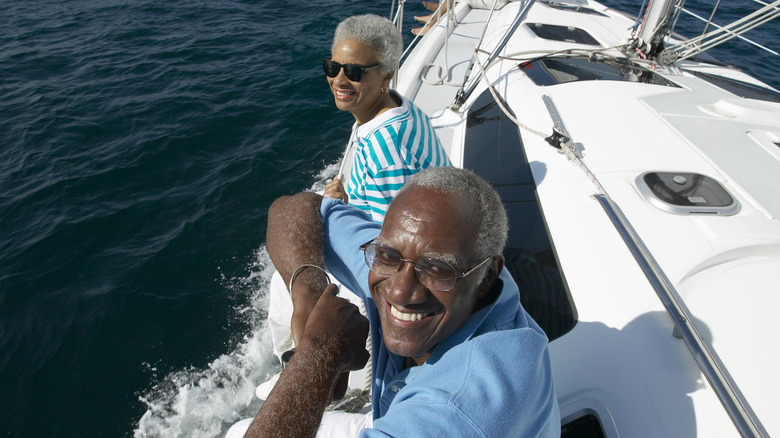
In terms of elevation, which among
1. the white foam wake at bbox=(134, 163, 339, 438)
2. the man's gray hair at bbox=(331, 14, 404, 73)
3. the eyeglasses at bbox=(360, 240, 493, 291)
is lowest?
the white foam wake at bbox=(134, 163, 339, 438)

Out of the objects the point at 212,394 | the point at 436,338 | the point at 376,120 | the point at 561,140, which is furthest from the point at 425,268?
the point at 212,394

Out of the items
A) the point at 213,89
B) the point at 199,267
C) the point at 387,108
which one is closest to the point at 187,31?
the point at 213,89

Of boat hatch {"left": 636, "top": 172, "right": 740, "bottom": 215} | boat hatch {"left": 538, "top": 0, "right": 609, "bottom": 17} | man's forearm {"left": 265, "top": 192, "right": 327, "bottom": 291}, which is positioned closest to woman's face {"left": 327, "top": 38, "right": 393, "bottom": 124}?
man's forearm {"left": 265, "top": 192, "right": 327, "bottom": 291}

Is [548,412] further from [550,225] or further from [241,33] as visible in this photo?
[241,33]

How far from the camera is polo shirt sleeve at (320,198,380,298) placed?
1746 mm

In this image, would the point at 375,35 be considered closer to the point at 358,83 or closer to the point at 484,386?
the point at 358,83

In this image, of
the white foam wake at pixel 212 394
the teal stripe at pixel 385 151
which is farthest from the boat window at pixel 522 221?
the white foam wake at pixel 212 394

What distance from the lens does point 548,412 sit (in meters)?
1.14

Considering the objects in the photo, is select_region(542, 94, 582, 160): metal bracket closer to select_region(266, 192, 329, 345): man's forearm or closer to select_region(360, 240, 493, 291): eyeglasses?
select_region(266, 192, 329, 345): man's forearm

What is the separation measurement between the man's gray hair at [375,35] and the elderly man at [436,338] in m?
1.19

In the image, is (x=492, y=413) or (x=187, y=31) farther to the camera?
(x=187, y=31)

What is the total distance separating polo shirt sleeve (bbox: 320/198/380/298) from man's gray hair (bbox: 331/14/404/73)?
0.84m

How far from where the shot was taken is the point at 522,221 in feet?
7.80

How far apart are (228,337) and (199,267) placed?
3.51 ft
